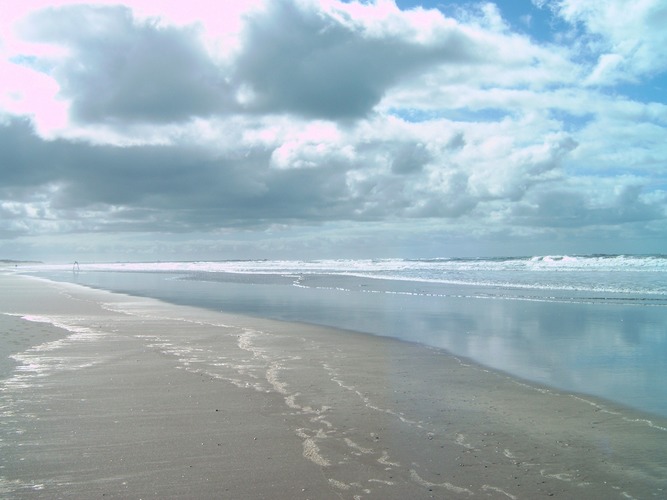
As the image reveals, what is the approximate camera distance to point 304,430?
22.8 ft

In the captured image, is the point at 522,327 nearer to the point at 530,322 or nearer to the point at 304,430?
the point at 530,322

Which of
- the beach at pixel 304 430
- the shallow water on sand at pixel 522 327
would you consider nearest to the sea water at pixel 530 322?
the shallow water on sand at pixel 522 327

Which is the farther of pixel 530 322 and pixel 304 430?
pixel 530 322

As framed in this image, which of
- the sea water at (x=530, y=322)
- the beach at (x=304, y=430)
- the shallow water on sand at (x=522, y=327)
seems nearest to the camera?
the beach at (x=304, y=430)

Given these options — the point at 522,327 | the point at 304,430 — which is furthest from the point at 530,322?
the point at 304,430

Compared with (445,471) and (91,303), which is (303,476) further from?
(91,303)

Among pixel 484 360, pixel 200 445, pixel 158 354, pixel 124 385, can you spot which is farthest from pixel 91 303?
pixel 200 445

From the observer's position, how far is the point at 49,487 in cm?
526

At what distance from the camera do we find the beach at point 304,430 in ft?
17.8

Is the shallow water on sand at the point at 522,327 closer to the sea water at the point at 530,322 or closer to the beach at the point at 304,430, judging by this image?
the sea water at the point at 530,322

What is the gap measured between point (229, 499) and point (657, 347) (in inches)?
457

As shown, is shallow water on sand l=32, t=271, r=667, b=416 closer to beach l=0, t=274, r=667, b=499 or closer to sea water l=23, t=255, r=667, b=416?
sea water l=23, t=255, r=667, b=416

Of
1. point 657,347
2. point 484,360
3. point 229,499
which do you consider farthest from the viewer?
point 657,347

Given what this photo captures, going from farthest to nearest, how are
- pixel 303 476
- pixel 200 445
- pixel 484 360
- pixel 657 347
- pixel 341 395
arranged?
pixel 657 347 < pixel 484 360 < pixel 341 395 < pixel 200 445 < pixel 303 476
